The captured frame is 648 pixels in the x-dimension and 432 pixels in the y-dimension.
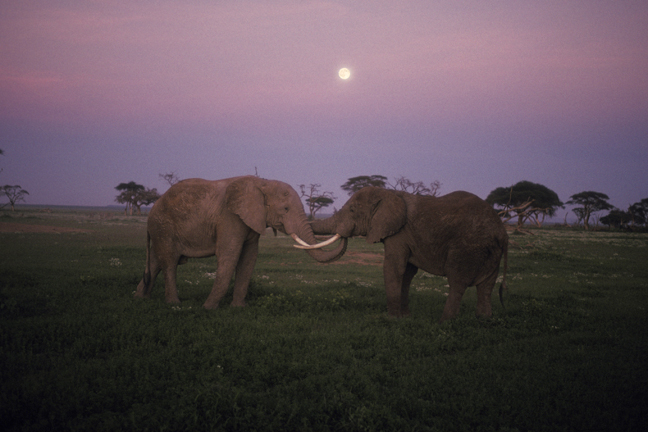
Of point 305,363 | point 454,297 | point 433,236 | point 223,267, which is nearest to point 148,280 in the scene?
point 223,267

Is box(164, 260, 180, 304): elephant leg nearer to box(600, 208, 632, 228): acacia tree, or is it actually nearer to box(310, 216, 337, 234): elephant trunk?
box(310, 216, 337, 234): elephant trunk

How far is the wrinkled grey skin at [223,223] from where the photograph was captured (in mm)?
9188

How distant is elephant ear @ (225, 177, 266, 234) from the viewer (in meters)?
9.07

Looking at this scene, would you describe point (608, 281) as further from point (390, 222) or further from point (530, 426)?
point (530, 426)

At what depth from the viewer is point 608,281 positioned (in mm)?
15805

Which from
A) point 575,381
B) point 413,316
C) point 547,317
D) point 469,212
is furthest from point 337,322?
point 547,317

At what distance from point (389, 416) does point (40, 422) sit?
3.71 metres

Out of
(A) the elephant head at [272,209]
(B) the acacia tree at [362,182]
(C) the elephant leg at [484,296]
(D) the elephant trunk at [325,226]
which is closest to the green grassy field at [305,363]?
(C) the elephant leg at [484,296]

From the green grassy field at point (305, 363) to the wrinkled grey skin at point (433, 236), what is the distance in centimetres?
76

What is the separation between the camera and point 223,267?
359 inches

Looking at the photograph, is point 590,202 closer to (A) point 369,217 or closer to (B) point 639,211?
(B) point 639,211

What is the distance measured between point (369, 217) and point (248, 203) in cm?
297

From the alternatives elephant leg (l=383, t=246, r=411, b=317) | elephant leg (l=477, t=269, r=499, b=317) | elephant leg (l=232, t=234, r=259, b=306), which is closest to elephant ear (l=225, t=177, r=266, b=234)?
elephant leg (l=232, t=234, r=259, b=306)

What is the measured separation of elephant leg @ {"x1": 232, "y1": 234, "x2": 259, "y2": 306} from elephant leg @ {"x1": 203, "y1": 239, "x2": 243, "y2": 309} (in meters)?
0.59
